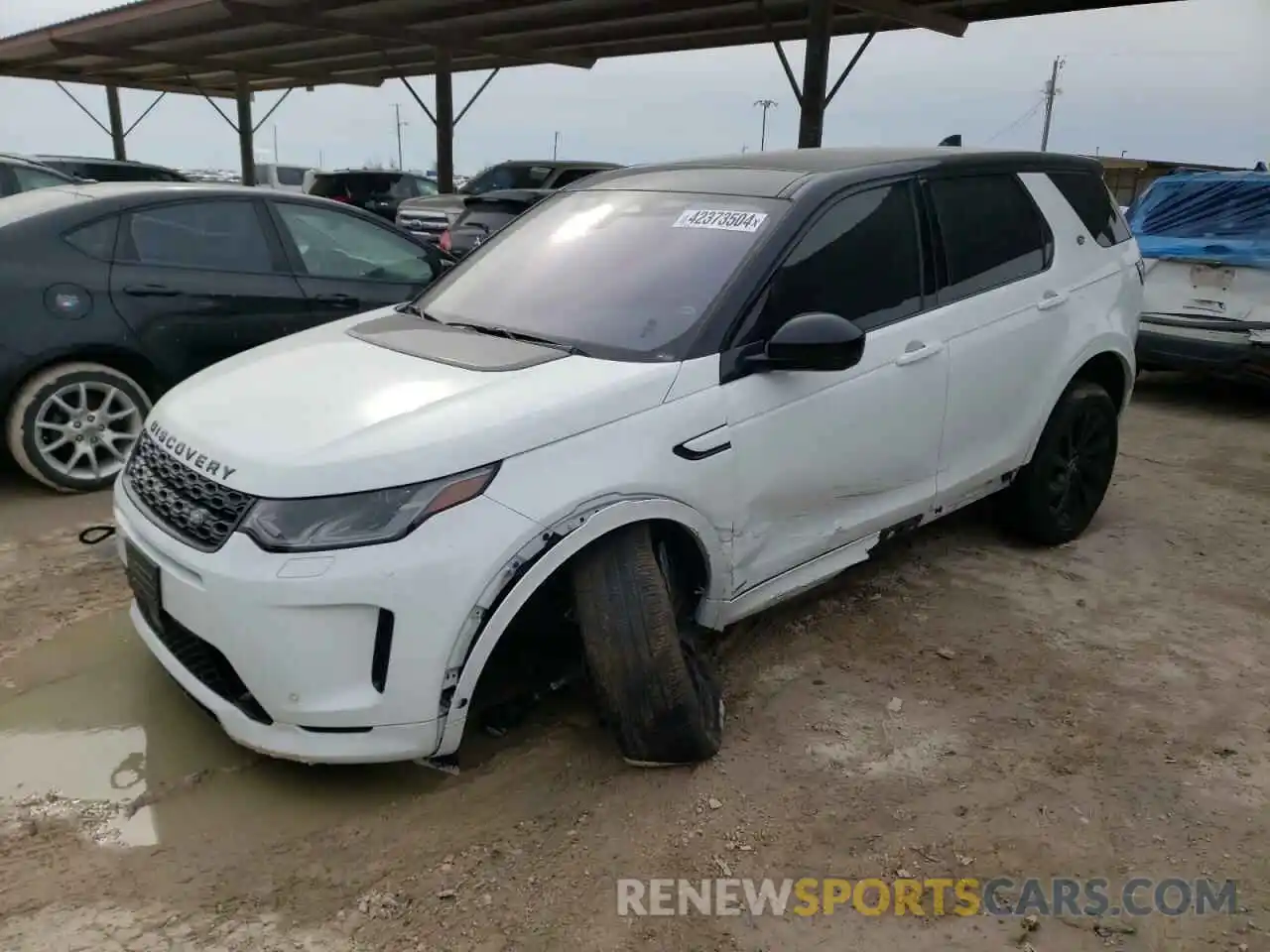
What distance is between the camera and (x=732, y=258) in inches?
119

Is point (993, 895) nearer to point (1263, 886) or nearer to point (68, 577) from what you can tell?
point (1263, 886)

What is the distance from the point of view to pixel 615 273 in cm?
318

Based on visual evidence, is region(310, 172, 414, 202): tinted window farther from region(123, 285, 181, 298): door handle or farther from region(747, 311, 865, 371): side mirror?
region(747, 311, 865, 371): side mirror

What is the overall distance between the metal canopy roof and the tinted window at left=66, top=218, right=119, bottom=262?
7.70 m

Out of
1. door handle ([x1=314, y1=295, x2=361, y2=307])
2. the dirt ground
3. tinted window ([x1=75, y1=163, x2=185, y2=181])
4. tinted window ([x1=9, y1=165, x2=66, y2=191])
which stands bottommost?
the dirt ground

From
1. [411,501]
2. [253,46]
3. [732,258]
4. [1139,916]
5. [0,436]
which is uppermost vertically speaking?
[253,46]

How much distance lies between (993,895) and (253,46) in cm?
1931

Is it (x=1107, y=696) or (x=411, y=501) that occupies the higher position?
(x=411, y=501)

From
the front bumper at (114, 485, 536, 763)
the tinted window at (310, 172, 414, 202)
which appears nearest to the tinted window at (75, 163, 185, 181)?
the tinted window at (310, 172, 414, 202)

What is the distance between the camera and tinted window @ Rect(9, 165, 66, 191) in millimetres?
9578

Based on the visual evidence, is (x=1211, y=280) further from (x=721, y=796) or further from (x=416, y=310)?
(x=721, y=796)

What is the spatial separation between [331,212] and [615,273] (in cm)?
320

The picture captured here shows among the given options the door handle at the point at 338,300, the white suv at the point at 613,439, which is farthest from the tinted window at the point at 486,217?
the white suv at the point at 613,439

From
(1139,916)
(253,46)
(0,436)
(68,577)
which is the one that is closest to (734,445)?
(1139,916)
